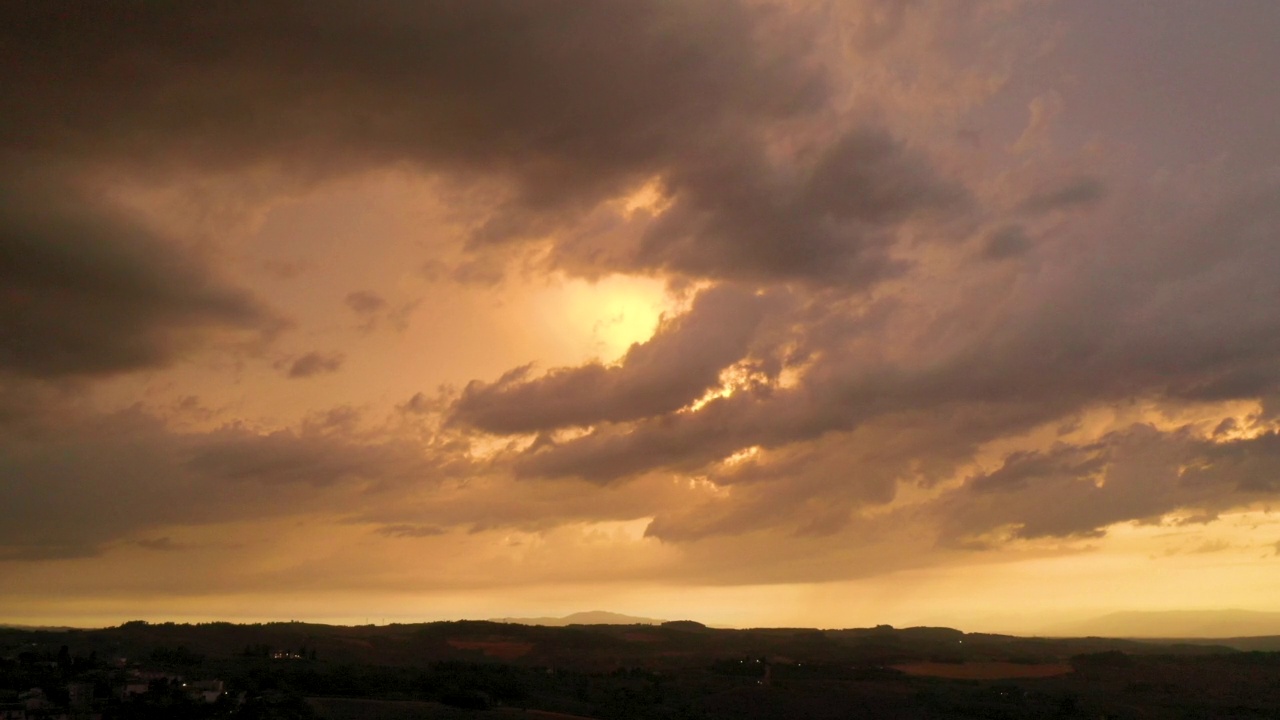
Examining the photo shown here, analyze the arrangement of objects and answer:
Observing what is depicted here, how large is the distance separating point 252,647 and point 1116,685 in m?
109

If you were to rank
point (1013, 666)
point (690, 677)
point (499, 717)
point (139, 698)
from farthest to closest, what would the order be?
point (1013, 666) < point (690, 677) < point (499, 717) < point (139, 698)

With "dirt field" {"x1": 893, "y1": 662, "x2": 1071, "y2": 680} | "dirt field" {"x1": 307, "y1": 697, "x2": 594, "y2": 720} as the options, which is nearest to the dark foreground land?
"dirt field" {"x1": 307, "y1": 697, "x2": 594, "y2": 720}

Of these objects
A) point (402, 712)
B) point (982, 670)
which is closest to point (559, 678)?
point (402, 712)

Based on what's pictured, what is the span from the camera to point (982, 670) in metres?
154

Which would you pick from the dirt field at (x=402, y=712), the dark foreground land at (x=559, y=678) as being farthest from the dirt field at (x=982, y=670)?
the dirt field at (x=402, y=712)

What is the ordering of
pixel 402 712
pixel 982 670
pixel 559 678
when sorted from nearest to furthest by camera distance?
1. pixel 402 712
2. pixel 559 678
3. pixel 982 670

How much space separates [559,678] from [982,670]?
69956 mm

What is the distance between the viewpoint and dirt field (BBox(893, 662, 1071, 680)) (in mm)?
144500

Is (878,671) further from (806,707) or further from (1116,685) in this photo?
(806,707)

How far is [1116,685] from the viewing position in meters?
132

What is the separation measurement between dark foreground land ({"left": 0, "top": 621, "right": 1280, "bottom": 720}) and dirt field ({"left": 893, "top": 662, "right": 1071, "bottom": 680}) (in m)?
0.47

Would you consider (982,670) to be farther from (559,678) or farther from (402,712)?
(402,712)

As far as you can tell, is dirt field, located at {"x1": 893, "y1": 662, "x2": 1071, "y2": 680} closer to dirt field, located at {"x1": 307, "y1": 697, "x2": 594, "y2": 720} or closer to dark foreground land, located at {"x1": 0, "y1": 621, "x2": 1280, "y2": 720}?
dark foreground land, located at {"x1": 0, "y1": 621, "x2": 1280, "y2": 720}

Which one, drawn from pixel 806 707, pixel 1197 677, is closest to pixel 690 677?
pixel 806 707
